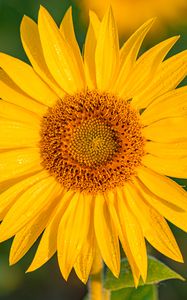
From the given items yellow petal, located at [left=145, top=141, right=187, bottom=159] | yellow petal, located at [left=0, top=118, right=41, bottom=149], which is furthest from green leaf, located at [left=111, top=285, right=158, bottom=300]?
yellow petal, located at [left=0, top=118, right=41, bottom=149]

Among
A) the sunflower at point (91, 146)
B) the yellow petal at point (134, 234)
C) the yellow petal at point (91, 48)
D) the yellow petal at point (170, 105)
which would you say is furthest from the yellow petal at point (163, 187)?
the yellow petal at point (91, 48)

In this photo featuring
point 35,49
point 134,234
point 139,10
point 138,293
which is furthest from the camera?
point 139,10

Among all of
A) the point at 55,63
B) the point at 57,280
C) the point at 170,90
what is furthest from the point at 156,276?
the point at 57,280

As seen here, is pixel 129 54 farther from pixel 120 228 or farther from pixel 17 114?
pixel 120 228

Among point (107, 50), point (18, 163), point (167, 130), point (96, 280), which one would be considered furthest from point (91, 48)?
point (96, 280)

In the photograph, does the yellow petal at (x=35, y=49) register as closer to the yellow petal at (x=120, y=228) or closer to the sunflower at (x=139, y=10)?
the yellow petal at (x=120, y=228)

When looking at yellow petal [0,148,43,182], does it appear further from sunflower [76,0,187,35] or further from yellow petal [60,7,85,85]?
sunflower [76,0,187,35]

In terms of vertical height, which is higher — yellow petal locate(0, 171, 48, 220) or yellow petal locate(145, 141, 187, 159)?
yellow petal locate(145, 141, 187, 159)

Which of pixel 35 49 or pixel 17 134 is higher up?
pixel 35 49
